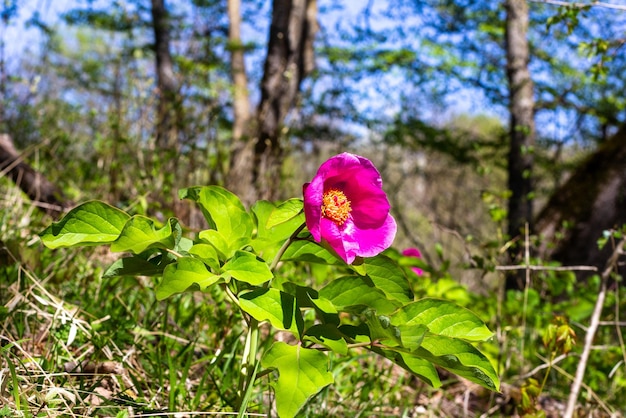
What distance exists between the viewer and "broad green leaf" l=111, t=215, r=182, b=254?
988 millimetres

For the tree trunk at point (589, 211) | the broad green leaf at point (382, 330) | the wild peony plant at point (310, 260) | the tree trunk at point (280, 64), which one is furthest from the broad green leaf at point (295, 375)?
the tree trunk at point (280, 64)

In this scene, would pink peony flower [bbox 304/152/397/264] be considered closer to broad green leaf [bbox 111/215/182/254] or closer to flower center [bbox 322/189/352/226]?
flower center [bbox 322/189/352/226]

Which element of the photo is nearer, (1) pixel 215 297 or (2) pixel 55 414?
(2) pixel 55 414

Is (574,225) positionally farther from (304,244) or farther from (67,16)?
(67,16)

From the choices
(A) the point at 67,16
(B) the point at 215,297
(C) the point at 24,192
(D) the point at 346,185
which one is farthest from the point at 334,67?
(D) the point at 346,185

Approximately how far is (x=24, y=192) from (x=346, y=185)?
2.66 metres

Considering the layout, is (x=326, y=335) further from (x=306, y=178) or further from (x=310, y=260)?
(x=306, y=178)

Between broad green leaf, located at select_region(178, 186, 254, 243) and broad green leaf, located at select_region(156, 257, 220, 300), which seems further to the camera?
broad green leaf, located at select_region(178, 186, 254, 243)

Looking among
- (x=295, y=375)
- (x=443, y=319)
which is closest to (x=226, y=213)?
(x=295, y=375)

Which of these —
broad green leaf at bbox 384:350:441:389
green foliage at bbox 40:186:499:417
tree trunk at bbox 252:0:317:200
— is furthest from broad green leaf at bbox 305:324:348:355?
tree trunk at bbox 252:0:317:200

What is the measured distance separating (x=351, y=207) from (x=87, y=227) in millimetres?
517

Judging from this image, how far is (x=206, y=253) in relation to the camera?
1.06 meters

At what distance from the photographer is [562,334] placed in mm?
1640

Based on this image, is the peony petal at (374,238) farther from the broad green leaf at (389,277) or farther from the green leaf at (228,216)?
the green leaf at (228,216)
